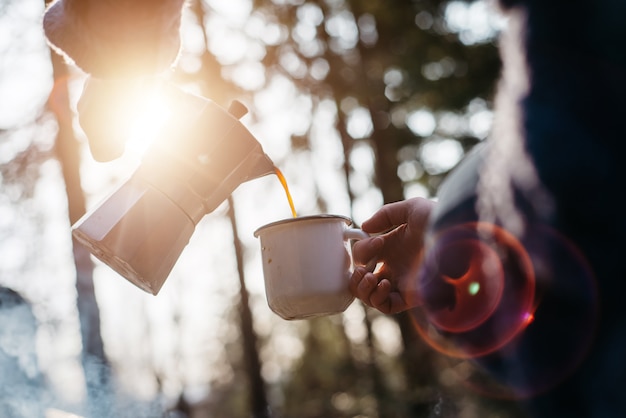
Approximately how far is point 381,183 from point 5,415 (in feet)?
23.8

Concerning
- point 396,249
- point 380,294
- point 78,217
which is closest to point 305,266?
point 380,294

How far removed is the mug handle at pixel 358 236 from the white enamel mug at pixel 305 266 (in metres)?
0.04

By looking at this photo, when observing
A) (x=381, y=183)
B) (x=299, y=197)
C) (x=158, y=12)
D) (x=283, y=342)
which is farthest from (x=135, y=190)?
(x=283, y=342)

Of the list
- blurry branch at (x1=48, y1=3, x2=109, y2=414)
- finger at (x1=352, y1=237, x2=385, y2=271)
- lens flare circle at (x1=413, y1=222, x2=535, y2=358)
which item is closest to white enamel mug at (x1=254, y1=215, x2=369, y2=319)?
finger at (x1=352, y1=237, x2=385, y2=271)

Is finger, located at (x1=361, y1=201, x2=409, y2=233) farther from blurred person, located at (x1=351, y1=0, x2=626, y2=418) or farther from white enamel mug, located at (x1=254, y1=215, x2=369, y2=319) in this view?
blurred person, located at (x1=351, y1=0, x2=626, y2=418)

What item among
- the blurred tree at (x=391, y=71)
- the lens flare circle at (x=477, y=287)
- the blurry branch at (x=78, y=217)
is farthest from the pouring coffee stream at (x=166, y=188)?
the blurred tree at (x=391, y=71)

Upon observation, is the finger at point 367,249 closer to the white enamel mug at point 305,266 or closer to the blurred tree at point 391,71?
the white enamel mug at point 305,266

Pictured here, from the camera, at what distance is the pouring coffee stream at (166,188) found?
1.67m

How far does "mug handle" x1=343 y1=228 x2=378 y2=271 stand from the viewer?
1.68 metres

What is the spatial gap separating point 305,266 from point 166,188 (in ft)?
1.40

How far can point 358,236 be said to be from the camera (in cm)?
175

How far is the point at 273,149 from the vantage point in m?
9.62

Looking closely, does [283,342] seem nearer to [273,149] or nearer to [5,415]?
[273,149]

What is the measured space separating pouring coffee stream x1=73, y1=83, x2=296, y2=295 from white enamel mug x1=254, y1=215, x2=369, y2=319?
0.73 ft
